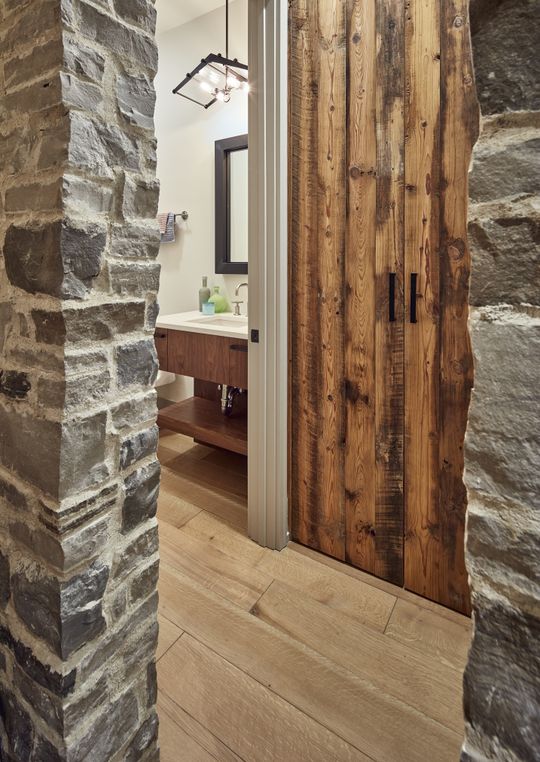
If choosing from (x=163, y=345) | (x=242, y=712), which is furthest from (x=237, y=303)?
(x=242, y=712)

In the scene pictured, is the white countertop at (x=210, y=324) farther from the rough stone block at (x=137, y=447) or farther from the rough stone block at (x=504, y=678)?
the rough stone block at (x=504, y=678)

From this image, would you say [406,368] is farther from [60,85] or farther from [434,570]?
[60,85]

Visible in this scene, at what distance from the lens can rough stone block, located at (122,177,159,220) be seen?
981 mm

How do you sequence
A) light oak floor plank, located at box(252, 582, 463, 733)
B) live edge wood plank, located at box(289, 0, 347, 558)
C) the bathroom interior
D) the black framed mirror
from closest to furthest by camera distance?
light oak floor plank, located at box(252, 582, 463, 733) < live edge wood plank, located at box(289, 0, 347, 558) < the bathroom interior < the black framed mirror

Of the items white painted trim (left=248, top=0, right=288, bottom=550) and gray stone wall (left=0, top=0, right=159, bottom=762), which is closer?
gray stone wall (left=0, top=0, right=159, bottom=762)

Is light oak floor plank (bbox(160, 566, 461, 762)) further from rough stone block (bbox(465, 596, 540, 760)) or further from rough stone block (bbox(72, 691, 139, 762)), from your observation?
rough stone block (bbox(465, 596, 540, 760))

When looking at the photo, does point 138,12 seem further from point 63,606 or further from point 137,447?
point 63,606

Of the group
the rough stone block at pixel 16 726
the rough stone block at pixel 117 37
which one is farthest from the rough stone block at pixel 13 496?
the rough stone block at pixel 117 37

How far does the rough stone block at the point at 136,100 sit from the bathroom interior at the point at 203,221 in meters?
1.30

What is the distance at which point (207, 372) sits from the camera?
238cm

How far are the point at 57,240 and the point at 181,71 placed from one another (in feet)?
9.25

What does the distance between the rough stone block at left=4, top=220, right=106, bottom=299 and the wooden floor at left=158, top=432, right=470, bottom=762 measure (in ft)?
3.92

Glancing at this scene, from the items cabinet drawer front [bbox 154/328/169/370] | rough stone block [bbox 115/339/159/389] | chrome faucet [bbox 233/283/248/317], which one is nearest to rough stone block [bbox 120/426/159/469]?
rough stone block [bbox 115/339/159/389]

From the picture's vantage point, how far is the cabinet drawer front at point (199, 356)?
7.56 ft
